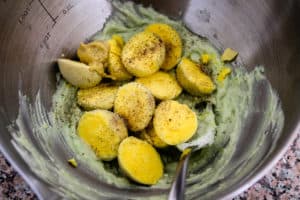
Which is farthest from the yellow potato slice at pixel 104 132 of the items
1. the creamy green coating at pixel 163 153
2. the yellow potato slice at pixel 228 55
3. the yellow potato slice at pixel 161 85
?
the yellow potato slice at pixel 228 55

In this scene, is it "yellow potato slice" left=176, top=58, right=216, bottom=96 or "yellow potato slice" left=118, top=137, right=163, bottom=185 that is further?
"yellow potato slice" left=176, top=58, right=216, bottom=96

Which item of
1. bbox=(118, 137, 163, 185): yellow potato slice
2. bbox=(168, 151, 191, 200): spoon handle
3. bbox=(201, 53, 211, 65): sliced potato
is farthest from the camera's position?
bbox=(201, 53, 211, 65): sliced potato

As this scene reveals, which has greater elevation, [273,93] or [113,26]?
[113,26]

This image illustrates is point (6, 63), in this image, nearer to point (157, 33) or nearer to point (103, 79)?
point (103, 79)

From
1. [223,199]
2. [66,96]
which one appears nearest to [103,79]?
[66,96]

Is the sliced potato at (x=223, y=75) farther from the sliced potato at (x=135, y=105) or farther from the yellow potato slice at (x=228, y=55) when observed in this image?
the sliced potato at (x=135, y=105)

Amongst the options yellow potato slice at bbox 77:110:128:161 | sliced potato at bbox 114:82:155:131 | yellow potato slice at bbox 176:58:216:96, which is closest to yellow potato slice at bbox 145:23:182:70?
yellow potato slice at bbox 176:58:216:96

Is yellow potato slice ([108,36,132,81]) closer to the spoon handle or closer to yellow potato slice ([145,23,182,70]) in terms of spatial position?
yellow potato slice ([145,23,182,70])
